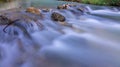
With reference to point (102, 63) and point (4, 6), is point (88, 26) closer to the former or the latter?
point (102, 63)

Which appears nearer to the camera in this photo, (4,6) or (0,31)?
(0,31)

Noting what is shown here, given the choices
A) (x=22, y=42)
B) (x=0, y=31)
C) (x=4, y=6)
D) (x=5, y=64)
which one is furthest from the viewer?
(x=4, y=6)

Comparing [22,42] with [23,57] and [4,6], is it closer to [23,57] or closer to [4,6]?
[23,57]

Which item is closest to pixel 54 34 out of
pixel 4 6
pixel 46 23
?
pixel 46 23

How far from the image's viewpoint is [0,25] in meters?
5.93

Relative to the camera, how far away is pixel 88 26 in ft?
23.9

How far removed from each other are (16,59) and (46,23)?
108 inches

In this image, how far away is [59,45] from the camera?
17.7 feet

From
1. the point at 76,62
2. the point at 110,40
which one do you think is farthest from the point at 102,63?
the point at 110,40

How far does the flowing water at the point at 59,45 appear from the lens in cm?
441

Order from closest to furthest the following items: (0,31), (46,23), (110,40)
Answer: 1. (0,31)
2. (110,40)
3. (46,23)

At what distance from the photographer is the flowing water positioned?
4.41 metres

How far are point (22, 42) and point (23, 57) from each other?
26.9 inches

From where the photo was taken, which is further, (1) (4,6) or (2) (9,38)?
(1) (4,6)
